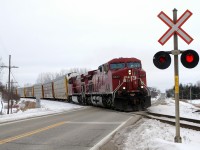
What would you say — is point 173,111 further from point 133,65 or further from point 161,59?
point 161,59

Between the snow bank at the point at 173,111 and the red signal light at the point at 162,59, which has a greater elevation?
the red signal light at the point at 162,59

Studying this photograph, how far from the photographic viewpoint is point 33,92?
72.8 metres

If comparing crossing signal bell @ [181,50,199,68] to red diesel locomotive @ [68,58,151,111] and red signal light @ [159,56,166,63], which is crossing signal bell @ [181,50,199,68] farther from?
red diesel locomotive @ [68,58,151,111]

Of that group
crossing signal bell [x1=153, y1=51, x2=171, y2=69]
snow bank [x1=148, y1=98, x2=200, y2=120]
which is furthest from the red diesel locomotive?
crossing signal bell [x1=153, y1=51, x2=171, y2=69]

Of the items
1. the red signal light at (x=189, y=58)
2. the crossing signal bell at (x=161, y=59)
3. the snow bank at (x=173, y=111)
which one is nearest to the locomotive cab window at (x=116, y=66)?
the snow bank at (x=173, y=111)

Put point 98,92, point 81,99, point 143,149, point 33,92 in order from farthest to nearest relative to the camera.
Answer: point 33,92 → point 81,99 → point 98,92 → point 143,149

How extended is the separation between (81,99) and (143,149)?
30.3 meters

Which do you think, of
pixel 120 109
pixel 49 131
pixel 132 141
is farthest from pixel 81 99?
pixel 132 141

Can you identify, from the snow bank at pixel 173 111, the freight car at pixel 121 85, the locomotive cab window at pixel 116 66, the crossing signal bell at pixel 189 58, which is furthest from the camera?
the locomotive cab window at pixel 116 66

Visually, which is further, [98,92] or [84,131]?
[98,92]

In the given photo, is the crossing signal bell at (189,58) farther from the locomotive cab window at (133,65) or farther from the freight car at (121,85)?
the locomotive cab window at (133,65)

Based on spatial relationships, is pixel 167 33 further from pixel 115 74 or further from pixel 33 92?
pixel 33 92

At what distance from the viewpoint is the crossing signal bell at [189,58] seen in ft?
29.2

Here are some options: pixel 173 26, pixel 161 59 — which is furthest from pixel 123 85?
pixel 173 26
